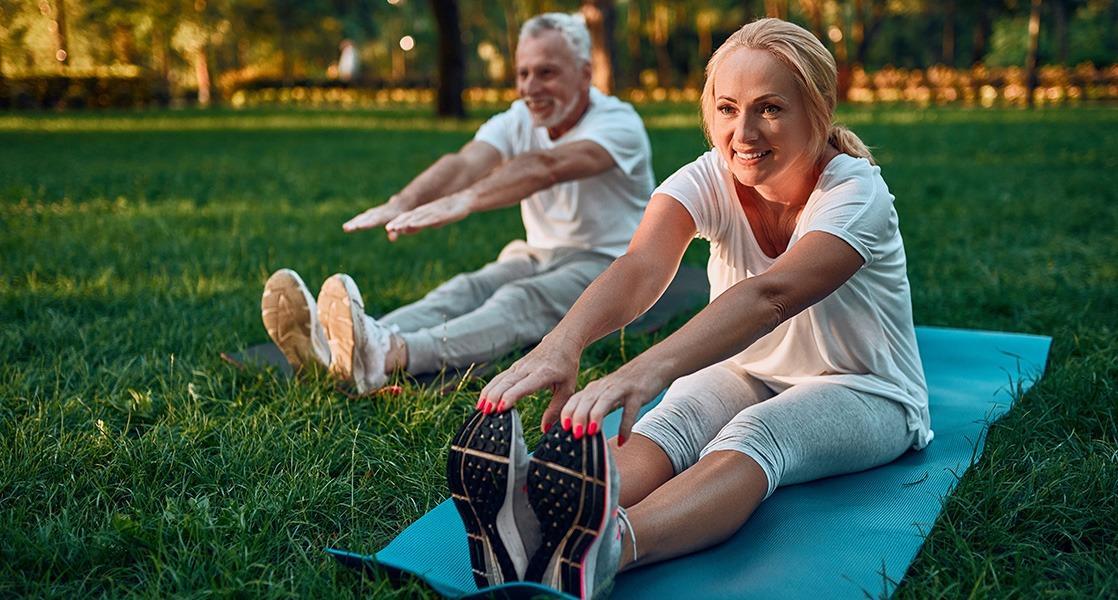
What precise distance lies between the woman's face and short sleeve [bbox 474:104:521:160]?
208 centimetres

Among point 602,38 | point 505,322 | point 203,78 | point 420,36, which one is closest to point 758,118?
point 505,322

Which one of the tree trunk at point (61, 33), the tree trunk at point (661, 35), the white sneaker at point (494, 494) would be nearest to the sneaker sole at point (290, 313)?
the white sneaker at point (494, 494)

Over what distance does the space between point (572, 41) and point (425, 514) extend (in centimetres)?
231

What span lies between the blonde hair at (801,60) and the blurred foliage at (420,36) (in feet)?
54.8

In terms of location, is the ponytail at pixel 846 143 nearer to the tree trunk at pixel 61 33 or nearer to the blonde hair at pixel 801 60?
the blonde hair at pixel 801 60

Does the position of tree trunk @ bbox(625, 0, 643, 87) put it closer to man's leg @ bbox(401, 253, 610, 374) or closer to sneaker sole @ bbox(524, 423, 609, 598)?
man's leg @ bbox(401, 253, 610, 374)

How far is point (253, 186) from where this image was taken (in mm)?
8891

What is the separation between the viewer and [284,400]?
3.18 meters

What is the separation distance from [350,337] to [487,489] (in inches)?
57.8

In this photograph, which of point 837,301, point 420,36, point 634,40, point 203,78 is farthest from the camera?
point 420,36

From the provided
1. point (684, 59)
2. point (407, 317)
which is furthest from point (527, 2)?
point (407, 317)

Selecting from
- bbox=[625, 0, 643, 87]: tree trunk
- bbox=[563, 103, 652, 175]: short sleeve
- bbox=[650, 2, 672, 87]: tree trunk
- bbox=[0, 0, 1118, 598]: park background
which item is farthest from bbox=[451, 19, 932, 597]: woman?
bbox=[625, 0, 643, 87]: tree trunk

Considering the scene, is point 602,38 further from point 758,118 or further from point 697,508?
point 697,508

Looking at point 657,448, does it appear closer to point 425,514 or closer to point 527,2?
point 425,514
